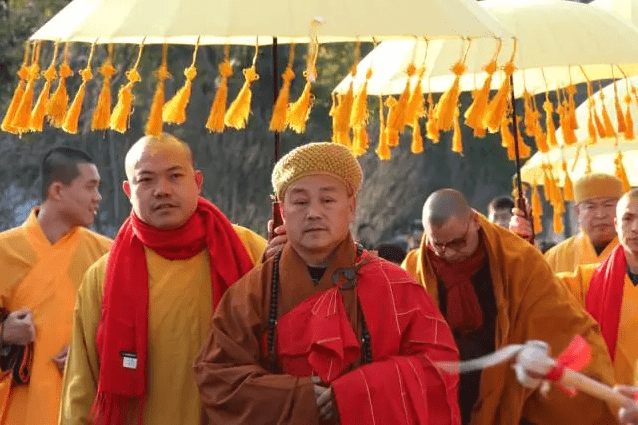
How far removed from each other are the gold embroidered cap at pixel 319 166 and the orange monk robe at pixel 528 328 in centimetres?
113

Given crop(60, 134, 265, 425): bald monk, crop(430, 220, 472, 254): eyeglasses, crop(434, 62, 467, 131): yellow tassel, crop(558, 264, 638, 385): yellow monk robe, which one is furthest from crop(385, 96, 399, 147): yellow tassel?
crop(558, 264, 638, 385): yellow monk robe

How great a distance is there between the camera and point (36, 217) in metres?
7.90

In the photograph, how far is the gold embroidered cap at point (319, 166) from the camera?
5.60 m

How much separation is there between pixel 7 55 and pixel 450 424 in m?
13.2

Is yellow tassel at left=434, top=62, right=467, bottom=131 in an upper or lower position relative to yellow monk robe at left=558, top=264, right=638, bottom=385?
upper

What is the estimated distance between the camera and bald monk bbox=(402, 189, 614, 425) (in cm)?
657

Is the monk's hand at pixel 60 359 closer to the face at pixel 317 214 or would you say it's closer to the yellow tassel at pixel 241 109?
the yellow tassel at pixel 241 109

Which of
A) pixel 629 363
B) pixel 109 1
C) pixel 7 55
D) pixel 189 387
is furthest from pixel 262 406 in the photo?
pixel 7 55

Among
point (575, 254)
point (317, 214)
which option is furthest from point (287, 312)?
point (575, 254)

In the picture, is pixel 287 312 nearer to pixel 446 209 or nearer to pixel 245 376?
pixel 245 376

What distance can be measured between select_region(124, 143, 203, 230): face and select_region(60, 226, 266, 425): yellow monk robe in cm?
16

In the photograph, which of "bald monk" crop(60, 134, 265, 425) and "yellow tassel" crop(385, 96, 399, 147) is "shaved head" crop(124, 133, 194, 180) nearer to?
"bald monk" crop(60, 134, 265, 425)

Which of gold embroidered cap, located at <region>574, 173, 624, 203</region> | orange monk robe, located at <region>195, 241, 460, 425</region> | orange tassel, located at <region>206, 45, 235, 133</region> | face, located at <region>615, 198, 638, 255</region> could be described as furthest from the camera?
gold embroidered cap, located at <region>574, 173, 624, 203</region>

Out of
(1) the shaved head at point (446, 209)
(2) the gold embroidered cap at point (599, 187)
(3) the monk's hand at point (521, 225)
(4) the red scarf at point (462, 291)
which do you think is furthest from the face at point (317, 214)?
(2) the gold embroidered cap at point (599, 187)
